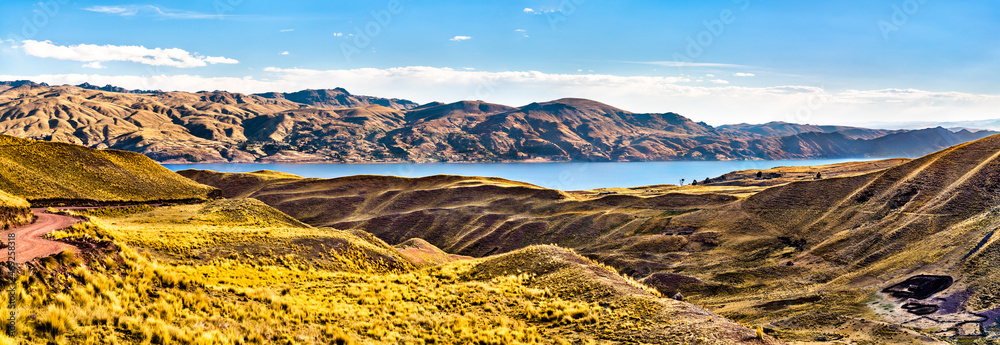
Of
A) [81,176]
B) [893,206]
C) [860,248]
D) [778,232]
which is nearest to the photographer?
[860,248]

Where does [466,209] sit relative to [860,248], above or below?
below

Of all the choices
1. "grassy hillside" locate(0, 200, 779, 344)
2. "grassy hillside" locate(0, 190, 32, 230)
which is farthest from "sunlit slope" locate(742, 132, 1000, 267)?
"grassy hillside" locate(0, 190, 32, 230)

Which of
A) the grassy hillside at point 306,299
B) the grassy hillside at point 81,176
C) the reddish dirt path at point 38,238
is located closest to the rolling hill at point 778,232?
the grassy hillside at point 306,299

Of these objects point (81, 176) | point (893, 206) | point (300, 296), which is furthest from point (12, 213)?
point (893, 206)

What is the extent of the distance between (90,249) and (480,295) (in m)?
18.8

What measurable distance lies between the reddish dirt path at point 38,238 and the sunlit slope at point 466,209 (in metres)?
52.8

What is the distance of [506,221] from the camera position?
87.2 metres

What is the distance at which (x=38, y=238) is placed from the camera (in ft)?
78.4

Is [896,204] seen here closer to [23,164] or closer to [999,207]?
[999,207]

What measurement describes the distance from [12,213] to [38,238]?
6.41m

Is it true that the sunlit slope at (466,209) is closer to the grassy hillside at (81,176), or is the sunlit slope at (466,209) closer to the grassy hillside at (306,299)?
the grassy hillside at (81,176)

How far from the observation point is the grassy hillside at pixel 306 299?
669 inches

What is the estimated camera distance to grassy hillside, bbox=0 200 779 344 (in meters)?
17.0

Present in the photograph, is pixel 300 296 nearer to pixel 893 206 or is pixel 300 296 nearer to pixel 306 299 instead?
pixel 306 299
